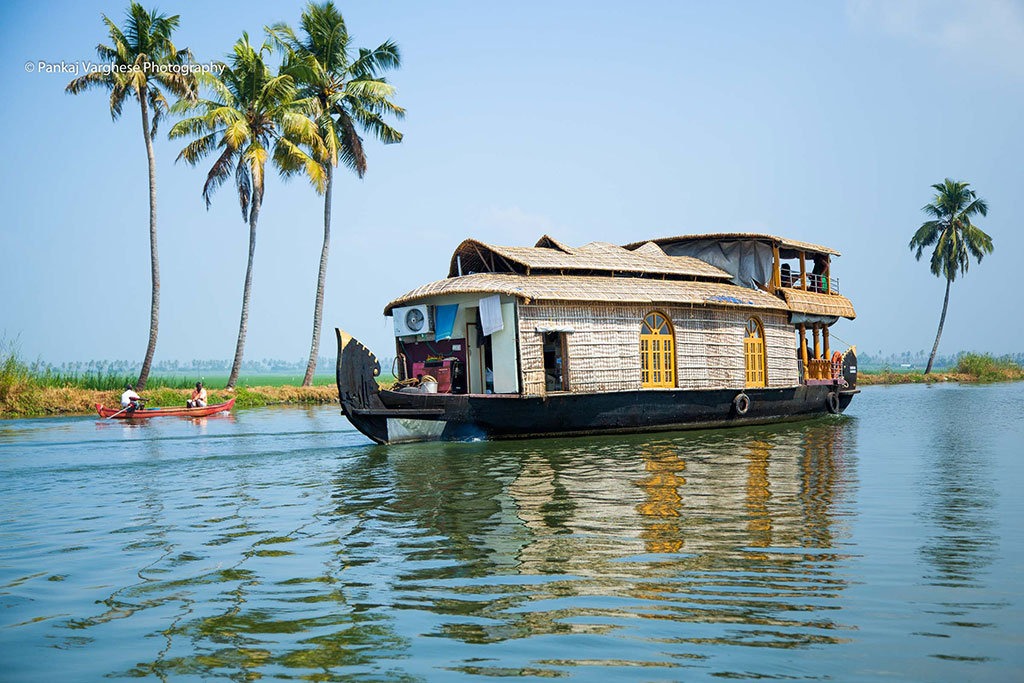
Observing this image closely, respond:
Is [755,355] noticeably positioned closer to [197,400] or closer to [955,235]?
[197,400]

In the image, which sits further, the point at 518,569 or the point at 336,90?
the point at 336,90

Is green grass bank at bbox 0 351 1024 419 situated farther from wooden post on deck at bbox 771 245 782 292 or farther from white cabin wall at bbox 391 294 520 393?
wooden post on deck at bbox 771 245 782 292

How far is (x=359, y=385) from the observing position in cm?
1373

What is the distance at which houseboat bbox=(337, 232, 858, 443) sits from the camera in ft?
46.2

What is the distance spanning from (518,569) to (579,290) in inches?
365

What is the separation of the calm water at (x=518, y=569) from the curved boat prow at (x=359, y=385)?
1.67 meters

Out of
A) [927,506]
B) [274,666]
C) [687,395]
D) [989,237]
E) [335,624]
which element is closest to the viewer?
[274,666]

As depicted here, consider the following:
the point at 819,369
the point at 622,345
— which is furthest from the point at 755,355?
the point at 622,345

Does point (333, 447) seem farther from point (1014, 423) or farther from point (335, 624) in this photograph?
point (1014, 423)

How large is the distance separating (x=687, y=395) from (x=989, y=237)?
132ft

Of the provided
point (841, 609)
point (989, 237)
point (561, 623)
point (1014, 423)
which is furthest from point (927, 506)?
point (989, 237)

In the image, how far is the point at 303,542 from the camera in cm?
698

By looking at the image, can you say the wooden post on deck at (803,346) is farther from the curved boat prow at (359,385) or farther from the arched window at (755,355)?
the curved boat prow at (359,385)

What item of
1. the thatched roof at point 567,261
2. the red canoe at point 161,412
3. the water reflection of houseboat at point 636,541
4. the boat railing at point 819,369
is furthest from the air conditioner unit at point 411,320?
the boat railing at point 819,369
